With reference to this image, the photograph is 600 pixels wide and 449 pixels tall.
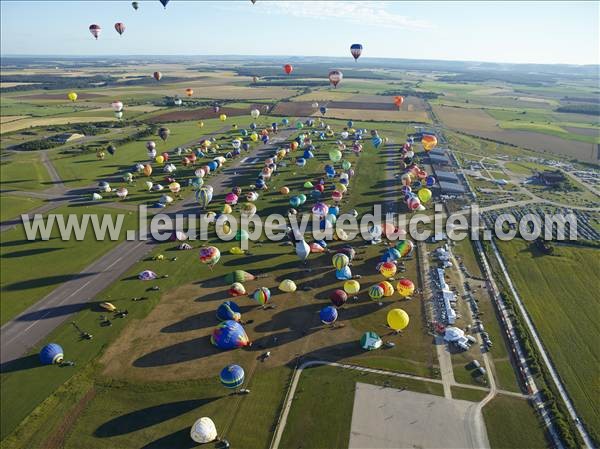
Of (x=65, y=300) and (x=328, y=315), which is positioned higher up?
(x=328, y=315)

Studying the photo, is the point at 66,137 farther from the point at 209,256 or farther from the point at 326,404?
the point at 326,404

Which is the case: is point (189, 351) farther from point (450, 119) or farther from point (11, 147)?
point (450, 119)

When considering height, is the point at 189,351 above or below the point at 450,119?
below

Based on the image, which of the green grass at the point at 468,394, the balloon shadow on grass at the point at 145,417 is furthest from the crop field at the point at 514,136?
the balloon shadow on grass at the point at 145,417

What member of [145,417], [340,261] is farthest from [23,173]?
[145,417]

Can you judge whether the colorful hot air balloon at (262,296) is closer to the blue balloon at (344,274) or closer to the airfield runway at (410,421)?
the blue balloon at (344,274)

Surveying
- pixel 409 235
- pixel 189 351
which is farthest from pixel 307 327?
pixel 409 235
